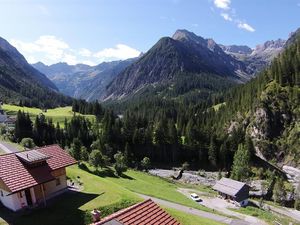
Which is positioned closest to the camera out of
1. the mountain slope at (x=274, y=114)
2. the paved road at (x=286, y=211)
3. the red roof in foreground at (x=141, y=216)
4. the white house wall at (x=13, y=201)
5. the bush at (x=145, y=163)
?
the red roof in foreground at (x=141, y=216)

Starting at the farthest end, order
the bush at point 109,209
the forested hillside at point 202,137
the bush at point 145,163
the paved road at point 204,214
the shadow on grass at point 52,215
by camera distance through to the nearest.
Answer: the forested hillside at point 202,137 < the bush at point 145,163 < the paved road at point 204,214 < the bush at point 109,209 < the shadow on grass at point 52,215

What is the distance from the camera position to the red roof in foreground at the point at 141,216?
2705cm

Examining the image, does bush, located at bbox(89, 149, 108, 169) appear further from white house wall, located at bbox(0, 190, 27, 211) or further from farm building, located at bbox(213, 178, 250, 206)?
white house wall, located at bbox(0, 190, 27, 211)

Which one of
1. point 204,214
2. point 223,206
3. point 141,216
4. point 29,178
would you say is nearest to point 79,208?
point 29,178

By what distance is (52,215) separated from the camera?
1727 inches

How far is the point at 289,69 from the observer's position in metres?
174

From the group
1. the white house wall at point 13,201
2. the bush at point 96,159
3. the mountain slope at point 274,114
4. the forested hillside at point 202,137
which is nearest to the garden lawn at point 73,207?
the white house wall at point 13,201

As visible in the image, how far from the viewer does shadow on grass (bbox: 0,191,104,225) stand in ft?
138

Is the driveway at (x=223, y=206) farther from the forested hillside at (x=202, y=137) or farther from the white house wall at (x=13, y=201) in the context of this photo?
the forested hillside at (x=202, y=137)

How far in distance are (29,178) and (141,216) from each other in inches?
903

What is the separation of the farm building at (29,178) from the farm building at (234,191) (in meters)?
57.1

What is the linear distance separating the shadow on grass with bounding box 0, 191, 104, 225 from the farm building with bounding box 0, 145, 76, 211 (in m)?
1.35

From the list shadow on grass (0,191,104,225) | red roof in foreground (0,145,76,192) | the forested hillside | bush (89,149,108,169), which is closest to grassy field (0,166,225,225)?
shadow on grass (0,191,104,225)

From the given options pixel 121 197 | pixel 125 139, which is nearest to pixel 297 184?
pixel 125 139
